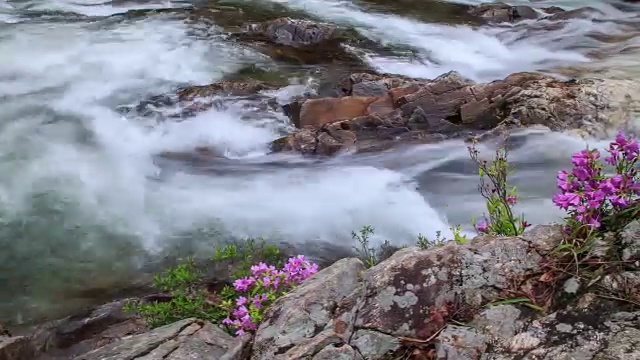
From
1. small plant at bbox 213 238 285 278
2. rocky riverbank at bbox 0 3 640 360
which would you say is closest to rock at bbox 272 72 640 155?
rocky riverbank at bbox 0 3 640 360

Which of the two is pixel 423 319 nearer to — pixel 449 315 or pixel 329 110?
pixel 449 315

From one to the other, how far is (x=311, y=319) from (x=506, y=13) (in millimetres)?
13686

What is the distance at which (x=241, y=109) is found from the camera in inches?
400

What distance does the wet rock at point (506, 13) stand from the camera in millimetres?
15195

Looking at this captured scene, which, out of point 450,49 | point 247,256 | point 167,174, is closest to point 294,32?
point 450,49

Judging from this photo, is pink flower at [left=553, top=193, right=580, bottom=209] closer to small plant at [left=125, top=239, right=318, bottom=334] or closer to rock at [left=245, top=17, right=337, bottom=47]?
small plant at [left=125, top=239, right=318, bottom=334]

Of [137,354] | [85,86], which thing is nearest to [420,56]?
[85,86]

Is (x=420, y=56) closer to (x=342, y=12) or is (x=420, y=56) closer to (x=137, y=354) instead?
(x=342, y=12)

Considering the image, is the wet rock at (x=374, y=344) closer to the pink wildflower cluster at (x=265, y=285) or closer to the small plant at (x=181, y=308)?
the pink wildflower cluster at (x=265, y=285)

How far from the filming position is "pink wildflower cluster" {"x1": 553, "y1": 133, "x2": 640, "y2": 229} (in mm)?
2865

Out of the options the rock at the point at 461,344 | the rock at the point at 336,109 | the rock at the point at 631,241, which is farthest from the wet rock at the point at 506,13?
the rock at the point at 461,344

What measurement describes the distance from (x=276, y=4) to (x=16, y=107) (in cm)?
812

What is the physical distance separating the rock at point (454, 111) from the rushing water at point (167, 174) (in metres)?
0.33

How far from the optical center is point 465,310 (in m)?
2.83
